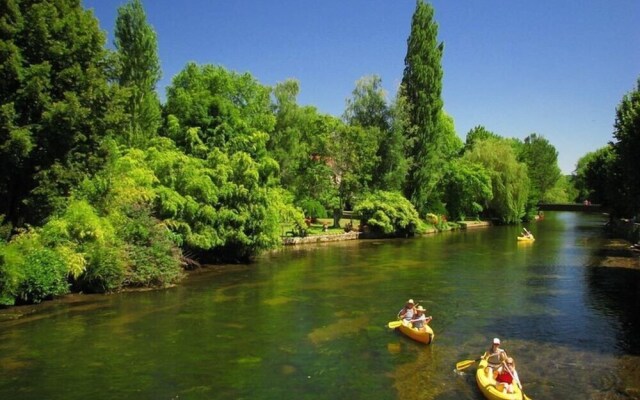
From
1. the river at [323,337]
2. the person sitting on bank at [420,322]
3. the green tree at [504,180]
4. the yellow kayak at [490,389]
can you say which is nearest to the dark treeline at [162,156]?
the river at [323,337]

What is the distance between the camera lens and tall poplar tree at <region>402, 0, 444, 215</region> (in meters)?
63.6

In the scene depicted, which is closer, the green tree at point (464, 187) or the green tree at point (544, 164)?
the green tree at point (464, 187)

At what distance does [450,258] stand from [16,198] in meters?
30.5

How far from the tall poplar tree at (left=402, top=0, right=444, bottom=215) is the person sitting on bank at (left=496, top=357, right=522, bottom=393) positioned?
1941 inches

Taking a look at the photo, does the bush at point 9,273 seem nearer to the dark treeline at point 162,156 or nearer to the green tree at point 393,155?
the dark treeline at point 162,156

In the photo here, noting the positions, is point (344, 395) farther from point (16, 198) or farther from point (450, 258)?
point (450, 258)

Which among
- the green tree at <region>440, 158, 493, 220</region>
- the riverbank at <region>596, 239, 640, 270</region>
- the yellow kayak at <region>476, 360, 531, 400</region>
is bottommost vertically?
the yellow kayak at <region>476, 360, 531, 400</region>

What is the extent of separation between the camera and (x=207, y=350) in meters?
19.3

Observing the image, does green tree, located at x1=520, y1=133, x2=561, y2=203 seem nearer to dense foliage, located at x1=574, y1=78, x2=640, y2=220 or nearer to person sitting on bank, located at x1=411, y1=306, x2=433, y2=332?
dense foliage, located at x1=574, y1=78, x2=640, y2=220

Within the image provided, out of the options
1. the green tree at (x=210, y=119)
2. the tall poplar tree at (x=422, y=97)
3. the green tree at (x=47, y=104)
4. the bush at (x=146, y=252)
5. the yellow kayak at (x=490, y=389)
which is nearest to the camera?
the yellow kayak at (x=490, y=389)

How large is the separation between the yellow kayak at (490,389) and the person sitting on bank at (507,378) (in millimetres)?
137

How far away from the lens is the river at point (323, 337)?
1609 cm

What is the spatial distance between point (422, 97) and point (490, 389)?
51966mm

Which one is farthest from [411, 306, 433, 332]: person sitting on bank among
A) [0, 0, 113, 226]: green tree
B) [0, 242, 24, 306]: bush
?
[0, 0, 113, 226]: green tree
